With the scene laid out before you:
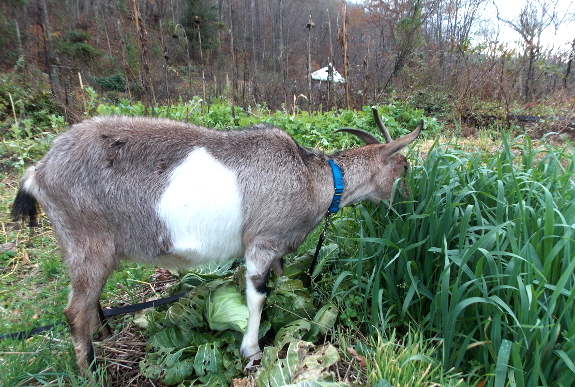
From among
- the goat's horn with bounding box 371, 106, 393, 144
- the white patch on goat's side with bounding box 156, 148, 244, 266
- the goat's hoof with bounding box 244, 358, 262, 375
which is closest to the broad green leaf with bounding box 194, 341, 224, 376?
the goat's hoof with bounding box 244, 358, 262, 375

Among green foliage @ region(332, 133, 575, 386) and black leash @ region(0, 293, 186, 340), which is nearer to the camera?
green foliage @ region(332, 133, 575, 386)

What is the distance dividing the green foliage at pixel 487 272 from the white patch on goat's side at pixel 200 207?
822 millimetres

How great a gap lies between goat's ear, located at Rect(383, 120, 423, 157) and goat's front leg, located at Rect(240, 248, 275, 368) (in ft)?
3.77

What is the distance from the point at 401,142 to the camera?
Answer: 2.52m

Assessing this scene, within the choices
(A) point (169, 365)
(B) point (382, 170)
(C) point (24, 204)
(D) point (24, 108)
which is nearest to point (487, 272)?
(B) point (382, 170)

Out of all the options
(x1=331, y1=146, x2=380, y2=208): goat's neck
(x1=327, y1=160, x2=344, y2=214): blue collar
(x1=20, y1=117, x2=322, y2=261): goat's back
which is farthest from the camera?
(x1=331, y1=146, x2=380, y2=208): goat's neck

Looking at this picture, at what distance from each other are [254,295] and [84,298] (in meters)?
0.92

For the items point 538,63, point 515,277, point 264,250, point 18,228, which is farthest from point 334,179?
point 538,63

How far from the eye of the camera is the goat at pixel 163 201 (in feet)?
6.42

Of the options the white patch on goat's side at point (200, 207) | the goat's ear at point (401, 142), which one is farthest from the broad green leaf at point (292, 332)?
the goat's ear at point (401, 142)

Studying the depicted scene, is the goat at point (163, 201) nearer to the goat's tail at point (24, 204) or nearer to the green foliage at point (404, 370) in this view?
the goat's tail at point (24, 204)

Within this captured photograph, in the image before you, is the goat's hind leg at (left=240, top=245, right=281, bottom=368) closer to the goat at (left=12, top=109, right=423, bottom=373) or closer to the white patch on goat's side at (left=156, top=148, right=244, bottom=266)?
the goat at (left=12, top=109, right=423, bottom=373)

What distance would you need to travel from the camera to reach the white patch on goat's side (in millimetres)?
2045

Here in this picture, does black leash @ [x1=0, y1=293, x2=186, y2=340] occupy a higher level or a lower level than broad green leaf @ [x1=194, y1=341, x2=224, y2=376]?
higher
